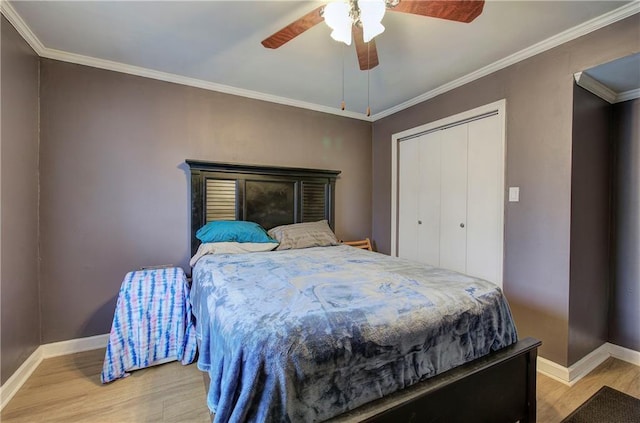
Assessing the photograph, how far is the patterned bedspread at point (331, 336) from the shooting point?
947 millimetres

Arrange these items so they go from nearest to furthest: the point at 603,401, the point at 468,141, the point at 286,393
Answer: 1. the point at 286,393
2. the point at 603,401
3. the point at 468,141

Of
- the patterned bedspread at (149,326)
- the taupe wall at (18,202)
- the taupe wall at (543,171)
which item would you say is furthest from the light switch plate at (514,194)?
the taupe wall at (18,202)

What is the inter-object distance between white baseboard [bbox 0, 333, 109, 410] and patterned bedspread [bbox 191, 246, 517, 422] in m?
1.41

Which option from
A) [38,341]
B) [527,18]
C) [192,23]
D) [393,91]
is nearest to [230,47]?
[192,23]

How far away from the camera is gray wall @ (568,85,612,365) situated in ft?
6.72

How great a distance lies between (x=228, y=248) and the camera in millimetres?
2490

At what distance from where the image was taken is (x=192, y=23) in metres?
1.91

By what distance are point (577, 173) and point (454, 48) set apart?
1.31 metres

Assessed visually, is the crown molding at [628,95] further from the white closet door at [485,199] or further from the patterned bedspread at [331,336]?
the patterned bedspread at [331,336]

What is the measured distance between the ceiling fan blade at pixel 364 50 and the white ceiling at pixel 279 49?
28 centimetres

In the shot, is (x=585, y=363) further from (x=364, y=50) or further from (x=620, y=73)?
(x=364, y=50)

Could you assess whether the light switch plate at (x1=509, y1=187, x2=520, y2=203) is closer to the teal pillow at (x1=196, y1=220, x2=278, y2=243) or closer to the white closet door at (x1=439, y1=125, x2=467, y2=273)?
the white closet door at (x1=439, y1=125, x2=467, y2=273)

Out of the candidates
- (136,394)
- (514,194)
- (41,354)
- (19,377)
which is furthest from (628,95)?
(41,354)

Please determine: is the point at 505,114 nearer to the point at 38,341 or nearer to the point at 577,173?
the point at 577,173
